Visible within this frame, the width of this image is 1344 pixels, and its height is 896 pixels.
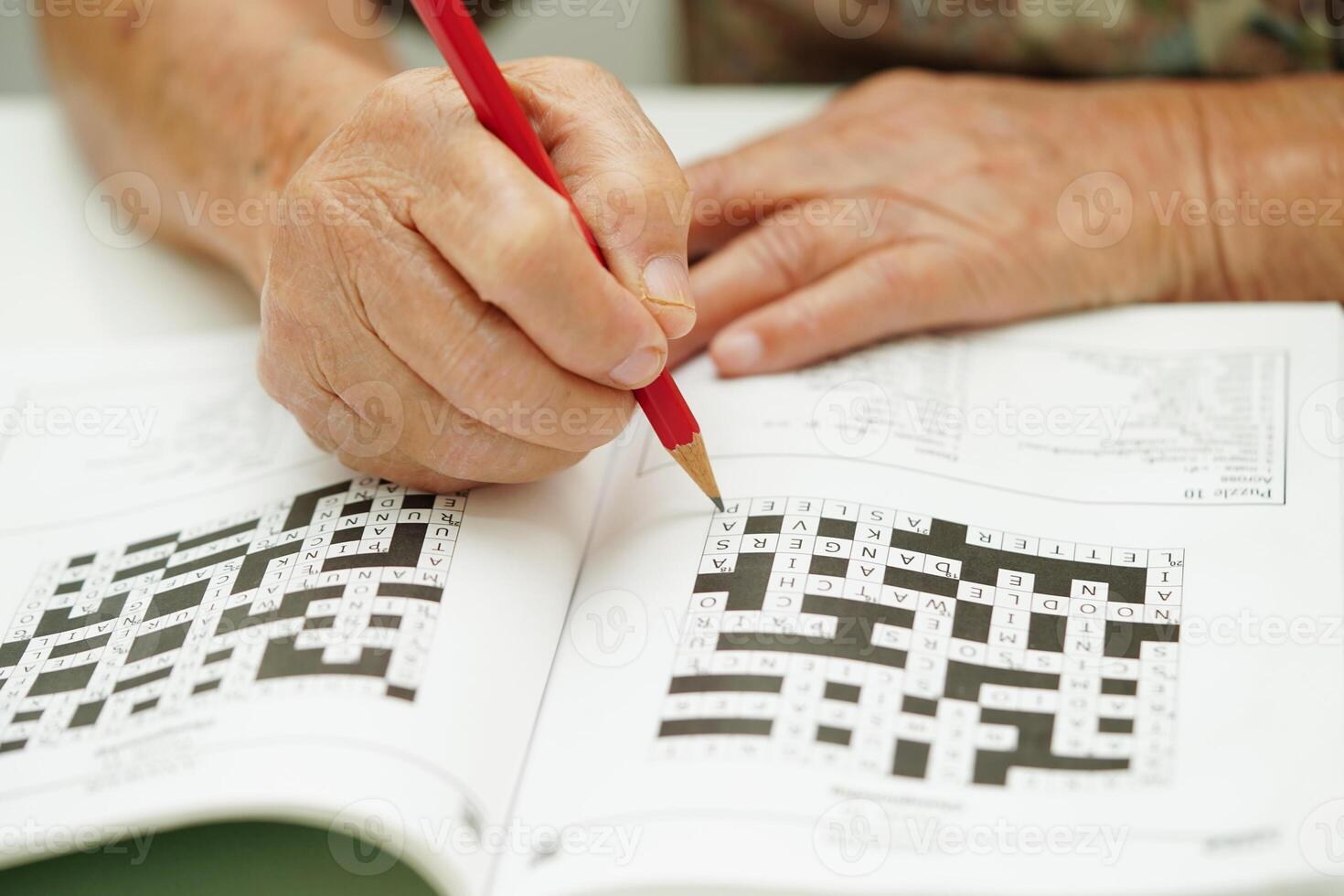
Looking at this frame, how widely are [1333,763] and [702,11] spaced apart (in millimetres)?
992

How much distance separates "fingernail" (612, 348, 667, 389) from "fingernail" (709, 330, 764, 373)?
175mm

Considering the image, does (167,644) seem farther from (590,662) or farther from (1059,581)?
(1059,581)

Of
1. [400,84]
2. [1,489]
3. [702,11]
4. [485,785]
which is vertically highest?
[702,11]

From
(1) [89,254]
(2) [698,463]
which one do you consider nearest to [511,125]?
(2) [698,463]

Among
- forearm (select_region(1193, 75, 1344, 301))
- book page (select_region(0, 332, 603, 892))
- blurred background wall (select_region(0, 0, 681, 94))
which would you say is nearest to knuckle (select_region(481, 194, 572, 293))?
book page (select_region(0, 332, 603, 892))

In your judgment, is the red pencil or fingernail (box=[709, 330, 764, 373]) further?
fingernail (box=[709, 330, 764, 373])

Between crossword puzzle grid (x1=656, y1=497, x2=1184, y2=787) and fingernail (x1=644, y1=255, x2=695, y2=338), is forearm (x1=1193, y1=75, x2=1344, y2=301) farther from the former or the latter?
fingernail (x1=644, y1=255, x2=695, y2=338)

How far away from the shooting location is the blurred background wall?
5.17 feet

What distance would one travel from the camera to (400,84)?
1.95 ft

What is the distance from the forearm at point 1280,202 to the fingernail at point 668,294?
503 millimetres

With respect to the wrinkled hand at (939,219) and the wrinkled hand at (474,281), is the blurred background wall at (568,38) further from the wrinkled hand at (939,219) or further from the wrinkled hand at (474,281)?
the wrinkled hand at (474,281)

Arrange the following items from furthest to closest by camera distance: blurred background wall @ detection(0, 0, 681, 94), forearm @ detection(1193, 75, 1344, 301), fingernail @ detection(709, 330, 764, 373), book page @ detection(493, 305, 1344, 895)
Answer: blurred background wall @ detection(0, 0, 681, 94) < forearm @ detection(1193, 75, 1344, 301) < fingernail @ detection(709, 330, 764, 373) < book page @ detection(493, 305, 1344, 895)

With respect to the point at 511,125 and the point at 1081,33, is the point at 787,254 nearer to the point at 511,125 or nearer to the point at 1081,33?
the point at 511,125

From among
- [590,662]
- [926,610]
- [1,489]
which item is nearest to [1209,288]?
[926,610]
